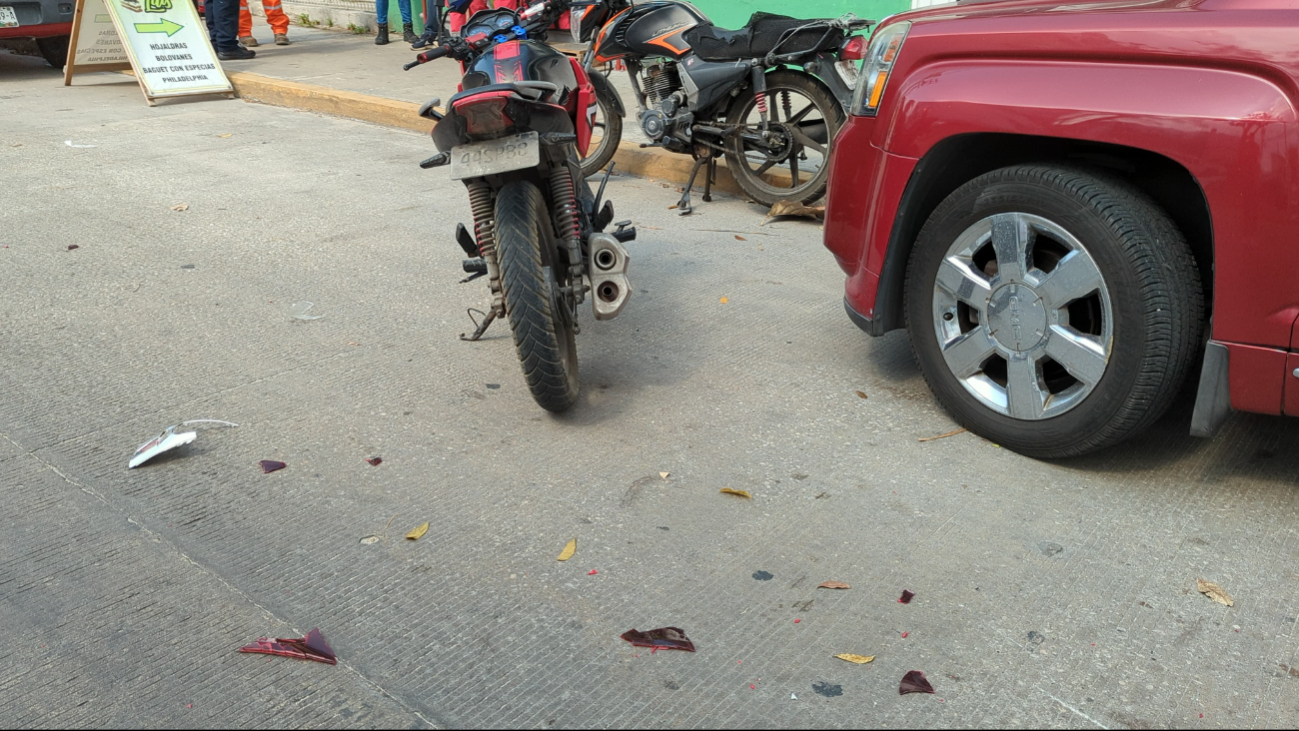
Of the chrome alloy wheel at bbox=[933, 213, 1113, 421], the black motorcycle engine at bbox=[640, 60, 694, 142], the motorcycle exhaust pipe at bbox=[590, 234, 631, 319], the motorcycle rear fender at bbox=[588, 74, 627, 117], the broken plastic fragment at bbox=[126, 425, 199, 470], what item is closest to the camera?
the chrome alloy wheel at bbox=[933, 213, 1113, 421]

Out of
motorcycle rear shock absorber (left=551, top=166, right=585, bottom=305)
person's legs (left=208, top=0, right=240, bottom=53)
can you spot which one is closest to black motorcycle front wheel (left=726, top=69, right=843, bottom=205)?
motorcycle rear shock absorber (left=551, top=166, right=585, bottom=305)

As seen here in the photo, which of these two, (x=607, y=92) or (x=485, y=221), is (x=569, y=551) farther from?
(x=607, y=92)

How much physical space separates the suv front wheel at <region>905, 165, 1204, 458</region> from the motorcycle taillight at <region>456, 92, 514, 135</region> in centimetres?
147

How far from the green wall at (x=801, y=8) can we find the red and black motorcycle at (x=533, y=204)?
6238 millimetres

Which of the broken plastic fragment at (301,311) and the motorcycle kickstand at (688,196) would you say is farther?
the motorcycle kickstand at (688,196)

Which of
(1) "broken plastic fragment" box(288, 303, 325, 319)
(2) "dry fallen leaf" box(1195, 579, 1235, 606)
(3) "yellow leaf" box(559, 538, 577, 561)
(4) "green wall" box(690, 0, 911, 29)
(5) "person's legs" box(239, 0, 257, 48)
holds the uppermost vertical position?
(4) "green wall" box(690, 0, 911, 29)

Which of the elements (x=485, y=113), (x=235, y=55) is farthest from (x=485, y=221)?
(x=235, y=55)

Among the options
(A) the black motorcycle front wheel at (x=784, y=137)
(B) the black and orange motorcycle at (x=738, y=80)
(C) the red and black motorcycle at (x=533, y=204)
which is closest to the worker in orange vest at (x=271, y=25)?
(B) the black and orange motorcycle at (x=738, y=80)

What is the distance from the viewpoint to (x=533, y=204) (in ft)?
12.9

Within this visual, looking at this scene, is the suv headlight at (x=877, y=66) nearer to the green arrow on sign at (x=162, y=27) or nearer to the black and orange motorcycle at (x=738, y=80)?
the black and orange motorcycle at (x=738, y=80)

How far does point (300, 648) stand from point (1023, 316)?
2.29 m

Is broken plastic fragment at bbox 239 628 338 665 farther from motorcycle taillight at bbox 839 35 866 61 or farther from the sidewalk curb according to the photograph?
the sidewalk curb

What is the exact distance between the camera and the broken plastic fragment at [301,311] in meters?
5.06

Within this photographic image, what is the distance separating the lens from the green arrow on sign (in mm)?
11658
